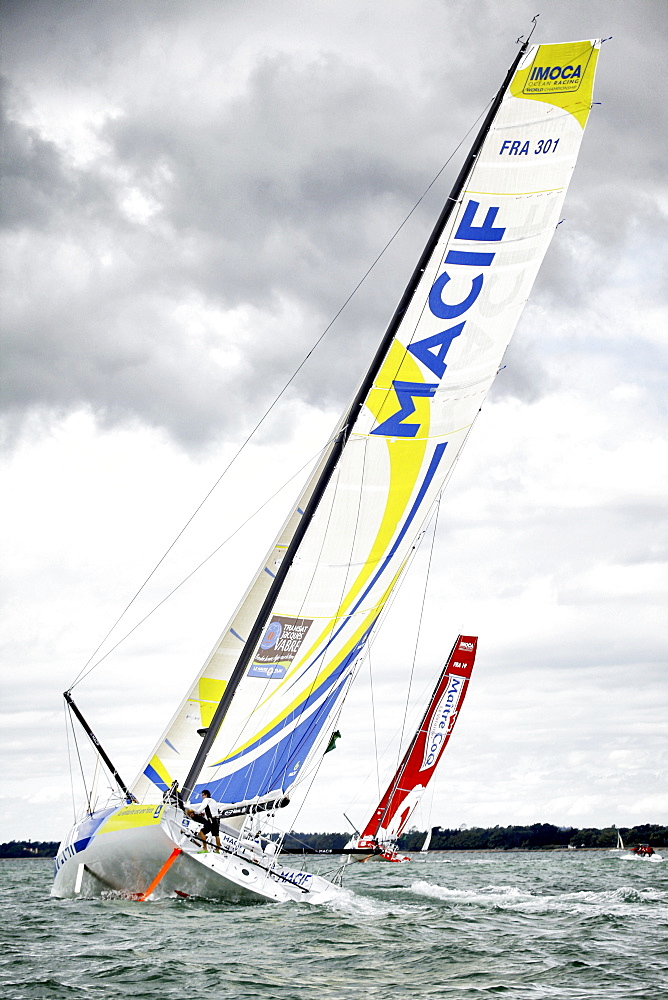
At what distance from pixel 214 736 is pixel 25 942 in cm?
368

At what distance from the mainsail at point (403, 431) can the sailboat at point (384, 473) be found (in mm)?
23

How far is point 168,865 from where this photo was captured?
12797 mm

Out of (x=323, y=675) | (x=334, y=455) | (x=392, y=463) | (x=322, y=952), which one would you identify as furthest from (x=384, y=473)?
(x=322, y=952)

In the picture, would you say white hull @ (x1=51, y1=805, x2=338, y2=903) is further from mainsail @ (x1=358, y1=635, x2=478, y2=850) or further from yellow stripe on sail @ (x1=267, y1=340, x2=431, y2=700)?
mainsail @ (x1=358, y1=635, x2=478, y2=850)

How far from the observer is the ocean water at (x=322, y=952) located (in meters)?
8.72

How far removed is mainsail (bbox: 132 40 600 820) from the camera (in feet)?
47.3

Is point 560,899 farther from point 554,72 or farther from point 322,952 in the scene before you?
point 554,72

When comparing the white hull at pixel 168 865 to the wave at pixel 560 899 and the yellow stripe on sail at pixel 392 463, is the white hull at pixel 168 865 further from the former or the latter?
the wave at pixel 560 899

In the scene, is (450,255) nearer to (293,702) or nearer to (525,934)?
(293,702)

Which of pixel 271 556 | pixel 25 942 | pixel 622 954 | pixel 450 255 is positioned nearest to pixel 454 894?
pixel 271 556

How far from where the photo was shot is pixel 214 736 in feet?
46.1

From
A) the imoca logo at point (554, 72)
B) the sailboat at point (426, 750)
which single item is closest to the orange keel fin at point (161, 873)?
the sailboat at point (426, 750)

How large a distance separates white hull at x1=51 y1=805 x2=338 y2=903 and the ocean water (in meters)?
0.24

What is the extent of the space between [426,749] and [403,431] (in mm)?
12308
